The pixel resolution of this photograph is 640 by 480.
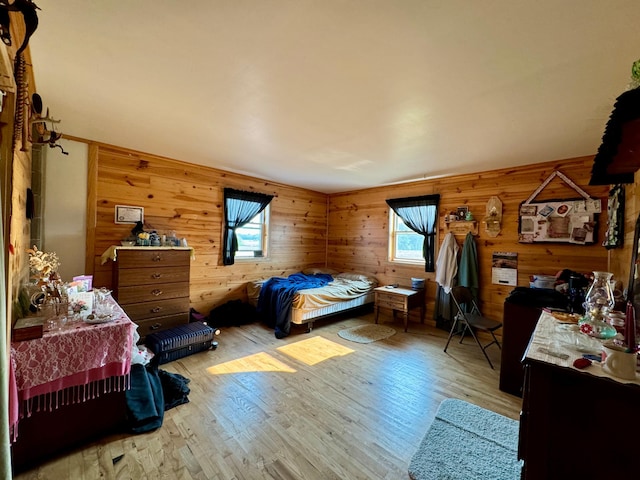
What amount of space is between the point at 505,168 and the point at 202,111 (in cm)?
365

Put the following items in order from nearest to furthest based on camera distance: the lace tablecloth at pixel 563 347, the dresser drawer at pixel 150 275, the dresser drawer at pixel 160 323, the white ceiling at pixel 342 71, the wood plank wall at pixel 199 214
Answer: the lace tablecloth at pixel 563 347, the white ceiling at pixel 342 71, the dresser drawer at pixel 150 275, the dresser drawer at pixel 160 323, the wood plank wall at pixel 199 214

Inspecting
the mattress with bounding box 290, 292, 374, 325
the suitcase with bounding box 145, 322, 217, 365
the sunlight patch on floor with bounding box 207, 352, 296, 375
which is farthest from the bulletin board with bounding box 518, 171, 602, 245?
the suitcase with bounding box 145, 322, 217, 365

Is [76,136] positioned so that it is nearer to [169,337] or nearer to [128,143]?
[128,143]

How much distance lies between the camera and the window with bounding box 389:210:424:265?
15.2 ft

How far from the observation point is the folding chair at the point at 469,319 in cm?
300

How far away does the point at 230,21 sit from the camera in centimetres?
129

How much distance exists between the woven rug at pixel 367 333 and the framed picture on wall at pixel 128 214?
3066 mm

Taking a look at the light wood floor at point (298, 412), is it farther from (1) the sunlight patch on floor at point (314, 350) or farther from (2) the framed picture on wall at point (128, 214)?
(2) the framed picture on wall at point (128, 214)

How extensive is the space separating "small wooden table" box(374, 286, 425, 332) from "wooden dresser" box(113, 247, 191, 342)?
2800mm

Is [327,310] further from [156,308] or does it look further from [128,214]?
[128,214]

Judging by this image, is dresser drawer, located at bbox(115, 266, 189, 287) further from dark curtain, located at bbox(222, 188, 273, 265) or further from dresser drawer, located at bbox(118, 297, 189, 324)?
dark curtain, located at bbox(222, 188, 273, 265)

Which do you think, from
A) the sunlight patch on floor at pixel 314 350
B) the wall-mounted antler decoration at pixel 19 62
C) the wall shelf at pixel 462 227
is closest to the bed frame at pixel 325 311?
the sunlight patch on floor at pixel 314 350

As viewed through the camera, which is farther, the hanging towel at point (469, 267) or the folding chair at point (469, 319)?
the hanging towel at point (469, 267)

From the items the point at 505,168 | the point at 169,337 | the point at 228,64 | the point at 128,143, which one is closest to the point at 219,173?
the point at 128,143
